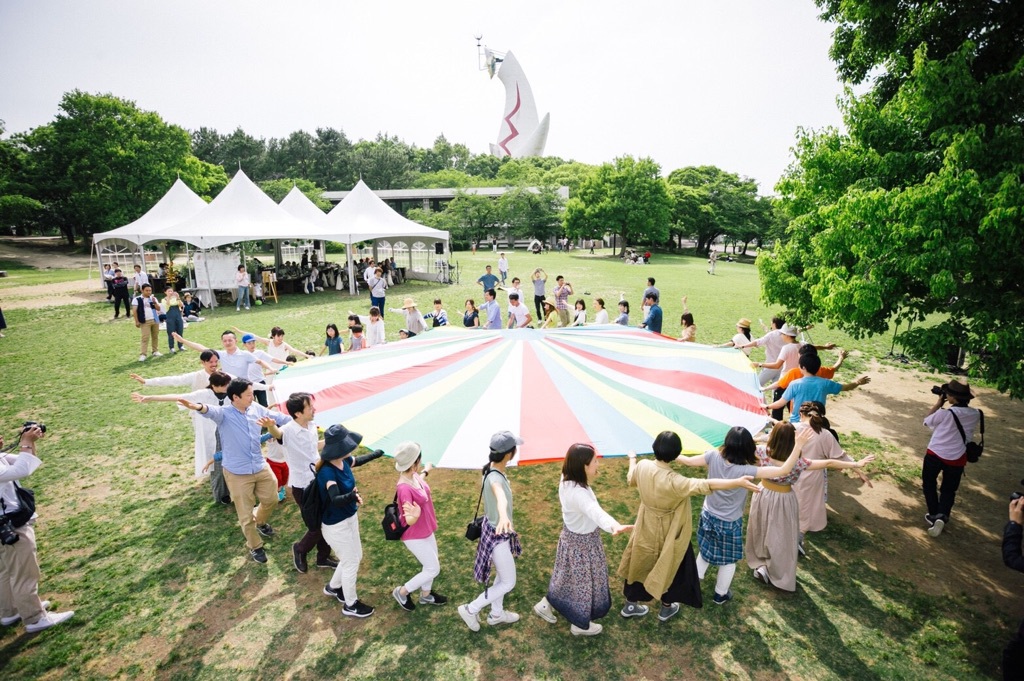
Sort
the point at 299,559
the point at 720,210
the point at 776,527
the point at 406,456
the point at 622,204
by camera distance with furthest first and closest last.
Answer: the point at 720,210
the point at 622,204
the point at 299,559
the point at 776,527
the point at 406,456

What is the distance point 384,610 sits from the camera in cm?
466

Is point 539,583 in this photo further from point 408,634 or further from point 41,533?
point 41,533

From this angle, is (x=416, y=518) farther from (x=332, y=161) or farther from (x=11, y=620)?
(x=332, y=161)

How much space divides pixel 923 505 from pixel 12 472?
9.76m

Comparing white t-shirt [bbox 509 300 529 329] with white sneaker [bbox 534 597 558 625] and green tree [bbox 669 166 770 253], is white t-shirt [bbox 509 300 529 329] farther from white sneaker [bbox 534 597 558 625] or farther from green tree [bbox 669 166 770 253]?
green tree [bbox 669 166 770 253]

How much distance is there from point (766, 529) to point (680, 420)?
139 centimetres

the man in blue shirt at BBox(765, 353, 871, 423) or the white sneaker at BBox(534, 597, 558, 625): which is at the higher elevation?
the man in blue shirt at BBox(765, 353, 871, 423)

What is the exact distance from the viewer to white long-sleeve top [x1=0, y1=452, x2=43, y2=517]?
13.1ft

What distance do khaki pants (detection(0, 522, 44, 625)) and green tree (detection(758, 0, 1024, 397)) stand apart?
26.0ft

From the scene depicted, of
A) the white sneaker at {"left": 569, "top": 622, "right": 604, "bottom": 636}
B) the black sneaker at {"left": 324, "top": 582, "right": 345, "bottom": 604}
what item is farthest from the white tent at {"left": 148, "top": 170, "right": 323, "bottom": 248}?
the white sneaker at {"left": 569, "top": 622, "right": 604, "bottom": 636}

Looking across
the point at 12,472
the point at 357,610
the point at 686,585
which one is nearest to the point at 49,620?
the point at 12,472

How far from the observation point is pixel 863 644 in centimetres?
431

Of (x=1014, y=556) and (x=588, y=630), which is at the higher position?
(x=1014, y=556)

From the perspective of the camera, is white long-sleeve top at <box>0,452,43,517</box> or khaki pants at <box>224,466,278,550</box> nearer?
white long-sleeve top at <box>0,452,43,517</box>
